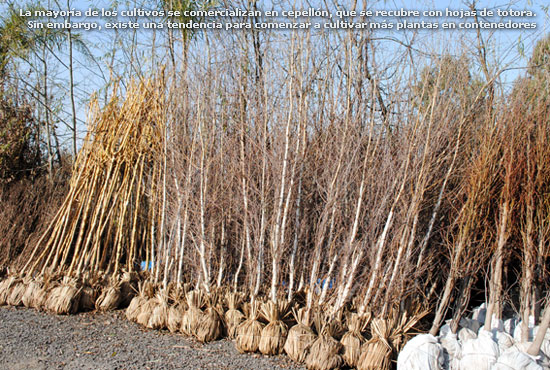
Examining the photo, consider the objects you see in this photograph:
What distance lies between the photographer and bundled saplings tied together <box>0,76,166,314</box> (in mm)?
5473

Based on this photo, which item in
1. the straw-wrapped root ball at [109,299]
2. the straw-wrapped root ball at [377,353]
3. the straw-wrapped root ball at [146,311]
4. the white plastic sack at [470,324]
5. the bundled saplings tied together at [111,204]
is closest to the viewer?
the straw-wrapped root ball at [377,353]

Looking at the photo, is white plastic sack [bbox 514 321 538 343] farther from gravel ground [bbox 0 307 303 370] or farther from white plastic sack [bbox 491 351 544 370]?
gravel ground [bbox 0 307 303 370]

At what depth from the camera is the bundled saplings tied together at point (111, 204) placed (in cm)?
547

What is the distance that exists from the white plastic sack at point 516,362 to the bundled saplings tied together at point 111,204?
12.0 ft

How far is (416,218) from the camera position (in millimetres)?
4059

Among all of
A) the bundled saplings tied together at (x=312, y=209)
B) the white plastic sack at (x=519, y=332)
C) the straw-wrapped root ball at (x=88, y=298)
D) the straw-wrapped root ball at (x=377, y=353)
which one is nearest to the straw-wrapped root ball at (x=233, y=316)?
the bundled saplings tied together at (x=312, y=209)

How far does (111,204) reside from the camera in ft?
19.1

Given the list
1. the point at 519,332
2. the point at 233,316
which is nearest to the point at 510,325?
the point at 519,332

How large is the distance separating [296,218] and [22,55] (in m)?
5.81

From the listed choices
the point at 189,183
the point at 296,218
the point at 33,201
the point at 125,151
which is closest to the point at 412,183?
the point at 296,218

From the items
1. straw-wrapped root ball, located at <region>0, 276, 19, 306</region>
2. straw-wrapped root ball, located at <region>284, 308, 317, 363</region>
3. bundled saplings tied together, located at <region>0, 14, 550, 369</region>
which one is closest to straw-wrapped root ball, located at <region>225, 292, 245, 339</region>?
bundled saplings tied together, located at <region>0, 14, 550, 369</region>

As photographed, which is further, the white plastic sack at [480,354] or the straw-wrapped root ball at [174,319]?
the straw-wrapped root ball at [174,319]

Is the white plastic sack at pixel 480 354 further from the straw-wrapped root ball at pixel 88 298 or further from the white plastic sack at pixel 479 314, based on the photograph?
the straw-wrapped root ball at pixel 88 298

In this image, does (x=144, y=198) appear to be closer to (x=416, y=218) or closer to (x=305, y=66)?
(x=305, y=66)
